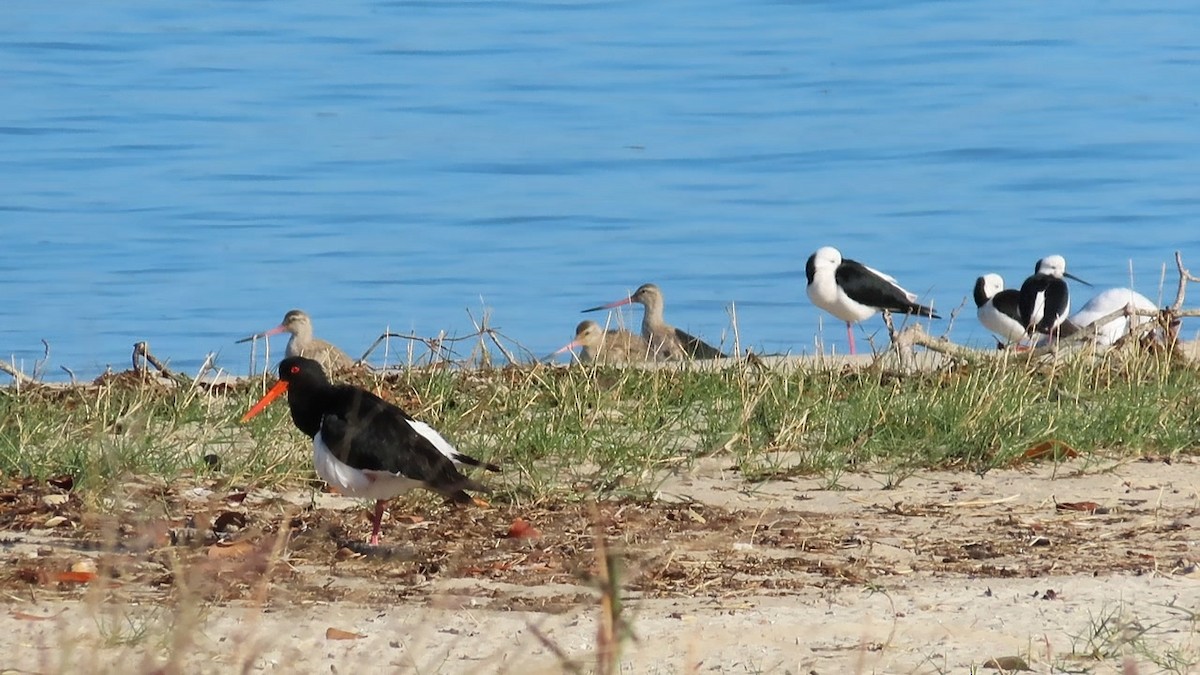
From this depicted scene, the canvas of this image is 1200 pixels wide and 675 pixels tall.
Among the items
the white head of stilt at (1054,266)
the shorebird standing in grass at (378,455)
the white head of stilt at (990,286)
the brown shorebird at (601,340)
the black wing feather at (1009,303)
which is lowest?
the brown shorebird at (601,340)

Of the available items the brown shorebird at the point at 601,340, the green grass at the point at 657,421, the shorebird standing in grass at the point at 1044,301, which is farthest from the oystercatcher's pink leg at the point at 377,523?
the shorebird standing in grass at the point at 1044,301

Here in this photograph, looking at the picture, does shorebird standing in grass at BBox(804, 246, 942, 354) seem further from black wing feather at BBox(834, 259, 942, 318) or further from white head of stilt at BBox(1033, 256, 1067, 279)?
white head of stilt at BBox(1033, 256, 1067, 279)

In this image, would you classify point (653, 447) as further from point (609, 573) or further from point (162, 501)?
point (609, 573)

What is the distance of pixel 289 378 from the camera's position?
24.8ft

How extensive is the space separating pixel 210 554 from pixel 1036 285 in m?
10.1

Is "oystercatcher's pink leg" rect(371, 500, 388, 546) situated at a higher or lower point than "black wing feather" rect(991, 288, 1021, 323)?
lower

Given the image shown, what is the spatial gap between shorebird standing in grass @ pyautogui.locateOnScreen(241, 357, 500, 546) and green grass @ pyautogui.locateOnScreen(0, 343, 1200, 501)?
0.59 meters

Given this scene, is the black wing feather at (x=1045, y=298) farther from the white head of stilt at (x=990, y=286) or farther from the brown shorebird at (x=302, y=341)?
the brown shorebird at (x=302, y=341)

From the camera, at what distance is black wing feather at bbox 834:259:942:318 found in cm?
1642

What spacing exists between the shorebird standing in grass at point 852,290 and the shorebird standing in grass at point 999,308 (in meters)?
0.45

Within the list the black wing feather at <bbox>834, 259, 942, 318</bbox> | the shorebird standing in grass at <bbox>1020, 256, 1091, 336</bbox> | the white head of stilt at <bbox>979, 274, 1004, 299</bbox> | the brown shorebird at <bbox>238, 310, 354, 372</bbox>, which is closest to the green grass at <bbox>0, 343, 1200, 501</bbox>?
the brown shorebird at <bbox>238, 310, 354, 372</bbox>

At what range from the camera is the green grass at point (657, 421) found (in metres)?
7.82

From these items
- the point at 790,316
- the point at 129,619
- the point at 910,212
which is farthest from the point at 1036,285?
the point at 129,619

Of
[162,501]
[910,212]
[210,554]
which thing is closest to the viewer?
[210,554]
